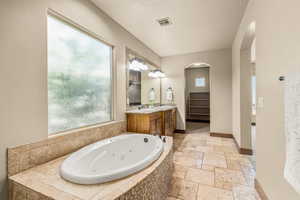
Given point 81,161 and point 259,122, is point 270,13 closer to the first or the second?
point 259,122

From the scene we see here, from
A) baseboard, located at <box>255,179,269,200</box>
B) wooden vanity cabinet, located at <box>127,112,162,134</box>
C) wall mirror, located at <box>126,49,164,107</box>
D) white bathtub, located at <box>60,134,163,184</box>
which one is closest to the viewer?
white bathtub, located at <box>60,134,163,184</box>

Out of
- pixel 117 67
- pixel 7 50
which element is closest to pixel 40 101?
pixel 7 50

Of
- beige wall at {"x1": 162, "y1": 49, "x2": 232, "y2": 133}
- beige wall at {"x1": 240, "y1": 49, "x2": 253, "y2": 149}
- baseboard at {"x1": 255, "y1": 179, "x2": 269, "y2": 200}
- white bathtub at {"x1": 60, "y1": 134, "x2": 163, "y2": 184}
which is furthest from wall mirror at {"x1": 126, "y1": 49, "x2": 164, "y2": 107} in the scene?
baseboard at {"x1": 255, "y1": 179, "x2": 269, "y2": 200}

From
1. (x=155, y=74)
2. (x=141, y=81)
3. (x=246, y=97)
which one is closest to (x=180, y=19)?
(x=141, y=81)

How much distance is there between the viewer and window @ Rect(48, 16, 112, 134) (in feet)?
5.40

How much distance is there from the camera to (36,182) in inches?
42.9

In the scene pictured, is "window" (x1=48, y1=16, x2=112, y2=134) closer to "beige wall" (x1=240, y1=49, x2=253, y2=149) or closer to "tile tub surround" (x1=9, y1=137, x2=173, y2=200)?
"tile tub surround" (x1=9, y1=137, x2=173, y2=200)

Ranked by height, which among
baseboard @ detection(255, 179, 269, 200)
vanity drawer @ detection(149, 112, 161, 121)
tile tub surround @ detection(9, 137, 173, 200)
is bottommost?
baseboard @ detection(255, 179, 269, 200)

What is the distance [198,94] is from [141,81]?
13.9 feet

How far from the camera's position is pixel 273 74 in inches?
51.0

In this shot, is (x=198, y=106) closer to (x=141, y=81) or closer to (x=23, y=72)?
(x=141, y=81)

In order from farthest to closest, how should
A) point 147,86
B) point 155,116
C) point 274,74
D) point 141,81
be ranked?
point 147,86
point 141,81
point 155,116
point 274,74

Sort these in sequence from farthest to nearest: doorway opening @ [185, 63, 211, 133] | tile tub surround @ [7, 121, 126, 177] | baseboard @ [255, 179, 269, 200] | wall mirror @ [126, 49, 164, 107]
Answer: doorway opening @ [185, 63, 211, 133]
wall mirror @ [126, 49, 164, 107]
baseboard @ [255, 179, 269, 200]
tile tub surround @ [7, 121, 126, 177]

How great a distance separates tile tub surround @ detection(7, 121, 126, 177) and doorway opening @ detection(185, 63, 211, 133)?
208 inches
